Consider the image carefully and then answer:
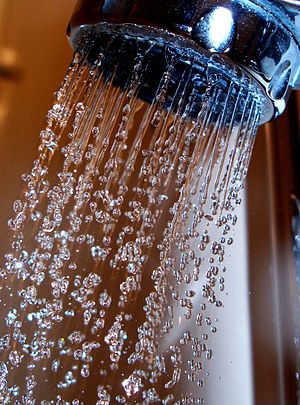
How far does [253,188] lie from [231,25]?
44 centimetres

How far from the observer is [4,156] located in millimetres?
823

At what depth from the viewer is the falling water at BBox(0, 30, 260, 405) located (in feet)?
2.35

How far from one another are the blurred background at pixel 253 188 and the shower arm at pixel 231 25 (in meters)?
0.34

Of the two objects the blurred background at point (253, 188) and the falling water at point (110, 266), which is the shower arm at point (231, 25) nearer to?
the falling water at point (110, 266)

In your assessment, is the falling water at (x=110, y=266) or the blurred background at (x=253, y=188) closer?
the falling water at (x=110, y=266)

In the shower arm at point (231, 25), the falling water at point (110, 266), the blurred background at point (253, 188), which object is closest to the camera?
the shower arm at point (231, 25)

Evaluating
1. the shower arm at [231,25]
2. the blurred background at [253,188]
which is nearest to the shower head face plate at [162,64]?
the shower arm at [231,25]

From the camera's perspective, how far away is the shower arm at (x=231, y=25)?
494 millimetres

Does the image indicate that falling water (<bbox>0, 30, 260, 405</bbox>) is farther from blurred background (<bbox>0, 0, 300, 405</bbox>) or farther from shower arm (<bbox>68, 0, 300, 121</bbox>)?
shower arm (<bbox>68, 0, 300, 121</bbox>)

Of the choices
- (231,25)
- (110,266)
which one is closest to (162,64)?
(231,25)

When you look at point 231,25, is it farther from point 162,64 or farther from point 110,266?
point 110,266

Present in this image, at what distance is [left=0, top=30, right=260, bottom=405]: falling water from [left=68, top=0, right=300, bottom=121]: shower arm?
151mm

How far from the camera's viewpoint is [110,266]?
79 cm

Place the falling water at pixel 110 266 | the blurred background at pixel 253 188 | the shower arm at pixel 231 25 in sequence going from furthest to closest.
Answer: the blurred background at pixel 253 188 → the falling water at pixel 110 266 → the shower arm at pixel 231 25
